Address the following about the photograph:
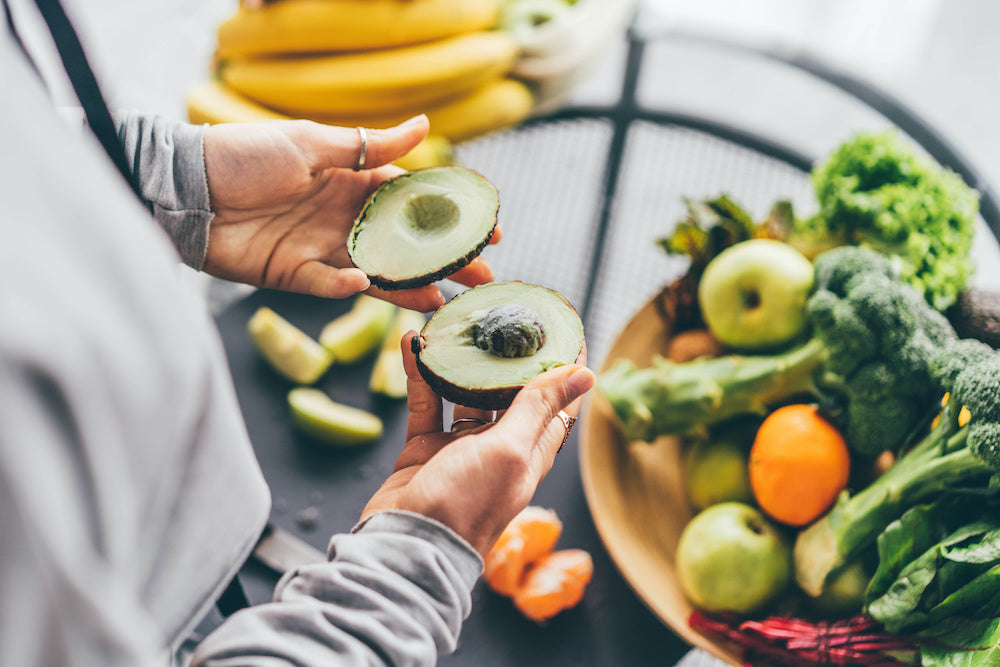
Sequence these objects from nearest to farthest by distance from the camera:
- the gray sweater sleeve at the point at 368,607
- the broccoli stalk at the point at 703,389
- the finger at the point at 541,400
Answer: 1. the gray sweater sleeve at the point at 368,607
2. the finger at the point at 541,400
3. the broccoli stalk at the point at 703,389

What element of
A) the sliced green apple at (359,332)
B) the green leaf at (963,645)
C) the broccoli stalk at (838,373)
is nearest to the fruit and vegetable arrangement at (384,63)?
the sliced green apple at (359,332)

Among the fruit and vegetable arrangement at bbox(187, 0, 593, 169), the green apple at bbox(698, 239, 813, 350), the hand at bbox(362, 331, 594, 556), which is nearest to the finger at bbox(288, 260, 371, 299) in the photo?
the hand at bbox(362, 331, 594, 556)

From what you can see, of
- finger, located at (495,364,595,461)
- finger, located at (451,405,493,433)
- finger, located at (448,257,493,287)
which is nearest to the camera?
finger, located at (495,364,595,461)

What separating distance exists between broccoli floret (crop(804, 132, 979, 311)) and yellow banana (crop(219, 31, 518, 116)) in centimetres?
51

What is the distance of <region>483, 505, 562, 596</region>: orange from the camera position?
0.81m

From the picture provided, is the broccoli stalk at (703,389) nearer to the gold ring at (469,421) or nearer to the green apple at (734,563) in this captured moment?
the green apple at (734,563)

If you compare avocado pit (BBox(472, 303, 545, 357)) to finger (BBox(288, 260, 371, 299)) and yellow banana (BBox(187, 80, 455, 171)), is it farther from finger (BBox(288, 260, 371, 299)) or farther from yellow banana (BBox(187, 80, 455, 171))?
yellow banana (BBox(187, 80, 455, 171))

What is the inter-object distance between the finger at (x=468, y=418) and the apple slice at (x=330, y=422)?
284 millimetres

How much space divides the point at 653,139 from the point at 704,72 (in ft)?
2.54

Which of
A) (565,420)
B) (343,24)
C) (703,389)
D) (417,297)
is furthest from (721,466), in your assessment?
(343,24)

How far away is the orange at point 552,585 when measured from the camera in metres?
0.80

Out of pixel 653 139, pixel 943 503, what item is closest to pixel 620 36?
pixel 653 139

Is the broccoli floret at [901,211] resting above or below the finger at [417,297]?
above

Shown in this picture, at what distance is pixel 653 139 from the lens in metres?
1.16
